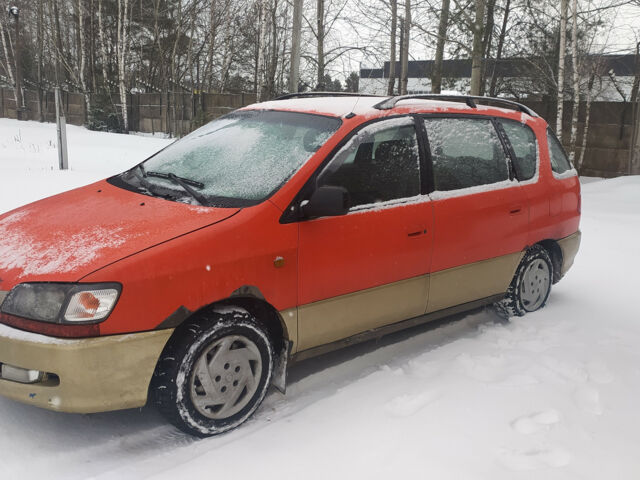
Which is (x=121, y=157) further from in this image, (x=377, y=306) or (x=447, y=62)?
(x=447, y=62)

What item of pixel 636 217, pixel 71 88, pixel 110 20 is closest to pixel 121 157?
pixel 636 217

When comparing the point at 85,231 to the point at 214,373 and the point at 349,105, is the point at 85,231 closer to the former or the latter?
the point at 214,373

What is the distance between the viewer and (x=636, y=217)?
30.7 ft

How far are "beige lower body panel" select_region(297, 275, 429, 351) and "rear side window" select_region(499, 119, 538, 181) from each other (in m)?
1.41

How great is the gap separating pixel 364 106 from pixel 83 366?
2.28 m

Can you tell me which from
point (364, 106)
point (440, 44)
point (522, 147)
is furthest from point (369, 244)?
point (440, 44)

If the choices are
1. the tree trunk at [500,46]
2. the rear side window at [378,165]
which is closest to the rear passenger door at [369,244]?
the rear side window at [378,165]

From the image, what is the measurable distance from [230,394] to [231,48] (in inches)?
1167

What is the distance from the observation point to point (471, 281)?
14.4ft

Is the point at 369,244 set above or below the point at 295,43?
below

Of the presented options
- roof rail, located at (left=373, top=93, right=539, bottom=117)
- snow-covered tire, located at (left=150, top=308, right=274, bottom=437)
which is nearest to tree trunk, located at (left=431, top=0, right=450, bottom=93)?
roof rail, located at (left=373, top=93, right=539, bottom=117)

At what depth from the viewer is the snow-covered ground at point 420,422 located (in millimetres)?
2801

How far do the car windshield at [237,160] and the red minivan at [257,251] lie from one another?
13 millimetres

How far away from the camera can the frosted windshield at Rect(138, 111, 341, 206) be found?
3.40 metres
